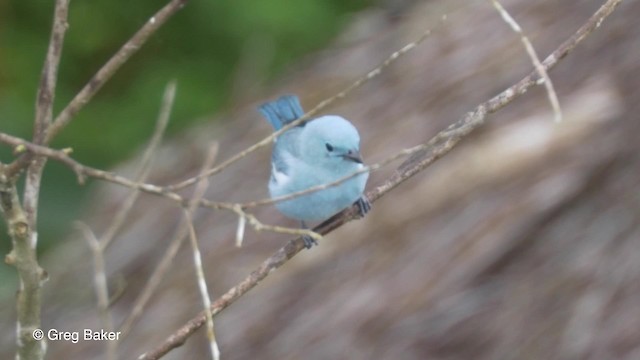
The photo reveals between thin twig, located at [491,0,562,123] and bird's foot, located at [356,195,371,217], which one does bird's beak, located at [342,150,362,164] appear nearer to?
bird's foot, located at [356,195,371,217]

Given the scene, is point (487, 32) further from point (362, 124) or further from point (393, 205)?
point (393, 205)

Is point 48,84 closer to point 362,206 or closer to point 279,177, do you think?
point 362,206

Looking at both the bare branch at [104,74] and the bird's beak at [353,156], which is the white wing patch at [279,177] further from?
the bare branch at [104,74]

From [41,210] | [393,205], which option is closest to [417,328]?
[393,205]

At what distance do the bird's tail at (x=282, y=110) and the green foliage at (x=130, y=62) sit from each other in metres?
1.91

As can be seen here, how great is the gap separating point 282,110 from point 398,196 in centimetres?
192

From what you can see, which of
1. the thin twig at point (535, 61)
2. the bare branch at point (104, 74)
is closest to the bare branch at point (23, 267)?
the bare branch at point (104, 74)

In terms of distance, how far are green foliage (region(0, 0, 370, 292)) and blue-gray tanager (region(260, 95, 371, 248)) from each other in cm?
195

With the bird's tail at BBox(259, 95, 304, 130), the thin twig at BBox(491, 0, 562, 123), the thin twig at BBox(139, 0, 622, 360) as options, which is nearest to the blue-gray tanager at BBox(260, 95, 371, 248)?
the bird's tail at BBox(259, 95, 304, 130)

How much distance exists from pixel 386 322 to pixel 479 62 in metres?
1.43

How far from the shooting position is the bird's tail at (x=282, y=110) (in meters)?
2.66

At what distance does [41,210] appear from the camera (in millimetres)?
4871

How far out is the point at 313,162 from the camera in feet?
8.63

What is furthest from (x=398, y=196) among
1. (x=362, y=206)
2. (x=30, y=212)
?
(x=30, y=212)
